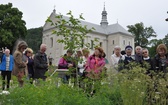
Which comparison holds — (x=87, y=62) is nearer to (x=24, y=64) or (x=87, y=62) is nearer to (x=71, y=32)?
(x=71, y=32)

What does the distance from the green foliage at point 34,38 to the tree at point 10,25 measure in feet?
61.0

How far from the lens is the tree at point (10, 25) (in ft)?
137

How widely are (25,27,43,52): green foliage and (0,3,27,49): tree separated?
1861 centimetres

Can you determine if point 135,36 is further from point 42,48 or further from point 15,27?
point 42,48

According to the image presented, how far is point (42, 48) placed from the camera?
7121 millimetres

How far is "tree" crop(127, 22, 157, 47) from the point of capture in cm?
6644

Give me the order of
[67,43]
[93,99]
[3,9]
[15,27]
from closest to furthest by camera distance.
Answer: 1. [93,99]
2. [67,43]
3. [15,27]
4. [3,9]

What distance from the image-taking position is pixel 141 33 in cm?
6744

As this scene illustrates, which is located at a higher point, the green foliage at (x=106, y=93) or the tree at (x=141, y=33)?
the tree at (x=141, y=33)

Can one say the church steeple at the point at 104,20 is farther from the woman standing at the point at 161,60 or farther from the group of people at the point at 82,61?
the woman standing at the point at 161,60

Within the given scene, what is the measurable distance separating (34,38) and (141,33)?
26.3 metres

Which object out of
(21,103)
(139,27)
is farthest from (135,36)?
(21,103)

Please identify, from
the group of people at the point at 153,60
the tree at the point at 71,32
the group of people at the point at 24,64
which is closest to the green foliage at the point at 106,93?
the tree at the point at 71,32

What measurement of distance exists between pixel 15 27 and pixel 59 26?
40.0 meters
